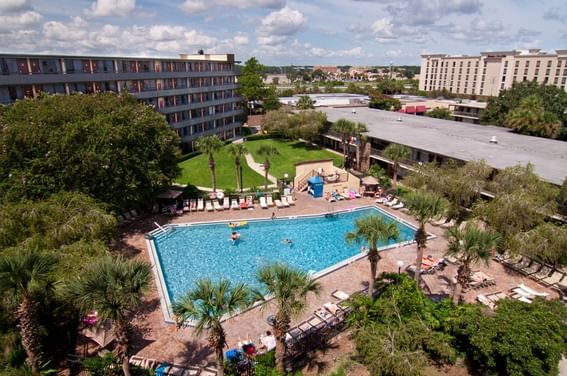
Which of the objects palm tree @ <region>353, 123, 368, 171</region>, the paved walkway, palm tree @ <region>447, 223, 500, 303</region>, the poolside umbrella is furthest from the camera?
the paved walkway

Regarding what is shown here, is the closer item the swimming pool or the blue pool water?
the swimming pool

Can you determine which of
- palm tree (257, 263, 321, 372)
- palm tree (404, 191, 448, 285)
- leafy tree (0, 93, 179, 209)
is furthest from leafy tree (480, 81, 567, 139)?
palm tree (257, 263, 321, 372)

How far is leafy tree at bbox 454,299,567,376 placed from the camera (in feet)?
44.0

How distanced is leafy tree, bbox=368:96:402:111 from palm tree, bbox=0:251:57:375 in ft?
249


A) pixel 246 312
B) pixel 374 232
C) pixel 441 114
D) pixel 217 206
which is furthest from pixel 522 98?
pixel 246 312

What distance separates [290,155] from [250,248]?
1020 inches

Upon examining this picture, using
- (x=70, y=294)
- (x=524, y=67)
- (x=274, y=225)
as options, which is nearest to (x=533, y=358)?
(x=70, y=294)

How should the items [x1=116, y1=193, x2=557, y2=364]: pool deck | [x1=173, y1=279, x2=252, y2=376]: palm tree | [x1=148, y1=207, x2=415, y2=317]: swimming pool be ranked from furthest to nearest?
[x1=148, y1=207, x2=415, y2=317]: swimming pool < [x1=116, y1=193, x2=557, y2=364]: pool deck < [x1=173, y1=279, x2=252, y2=376]: palm tree

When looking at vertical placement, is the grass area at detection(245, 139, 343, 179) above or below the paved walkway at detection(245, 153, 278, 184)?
above

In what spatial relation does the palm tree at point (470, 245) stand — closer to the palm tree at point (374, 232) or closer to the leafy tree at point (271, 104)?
the palm tree at point (374, 232)

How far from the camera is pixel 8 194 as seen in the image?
23.2m

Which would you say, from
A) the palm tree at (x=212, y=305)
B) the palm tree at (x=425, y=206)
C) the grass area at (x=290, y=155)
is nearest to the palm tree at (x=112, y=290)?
the palm tree at (x=212, y=305)

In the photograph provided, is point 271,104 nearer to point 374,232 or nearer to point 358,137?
point 358,137

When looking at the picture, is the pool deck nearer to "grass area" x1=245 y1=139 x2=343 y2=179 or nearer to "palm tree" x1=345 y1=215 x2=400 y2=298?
"palm tree" x1=345 y1=215 x2=400 y2=298
